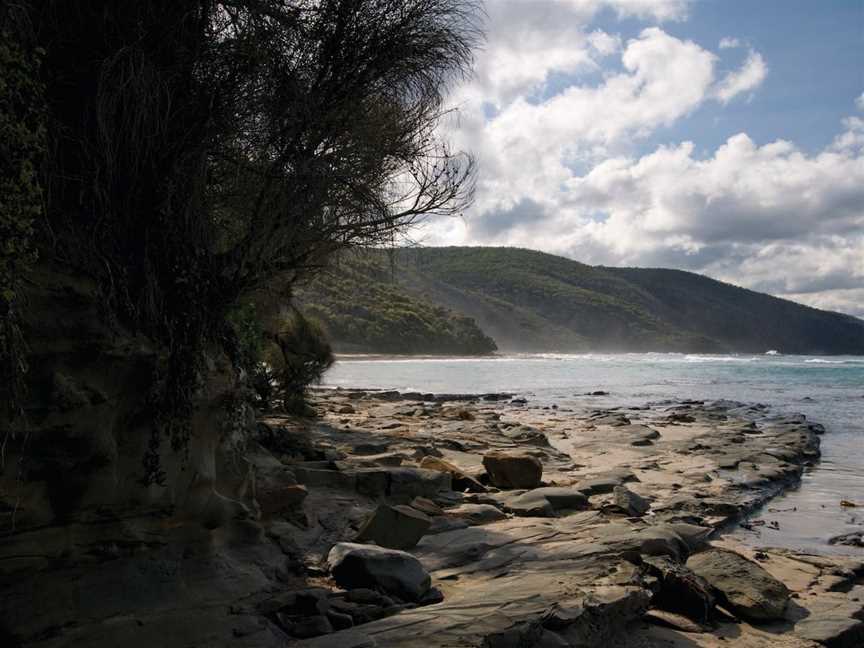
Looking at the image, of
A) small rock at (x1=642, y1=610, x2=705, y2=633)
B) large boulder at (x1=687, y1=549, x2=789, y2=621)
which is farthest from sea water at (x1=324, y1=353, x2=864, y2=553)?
small rock at (x1=642, y1=610, x2=705, y2=633)

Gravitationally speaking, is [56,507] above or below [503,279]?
below

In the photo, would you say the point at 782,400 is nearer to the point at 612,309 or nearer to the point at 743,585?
the point at 743,585

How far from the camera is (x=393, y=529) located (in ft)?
17.5

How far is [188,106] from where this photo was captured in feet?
14.6

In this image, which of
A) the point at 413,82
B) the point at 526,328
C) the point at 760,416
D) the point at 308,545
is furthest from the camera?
the point at 526,328

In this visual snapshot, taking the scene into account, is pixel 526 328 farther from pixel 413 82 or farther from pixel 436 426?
pixel 413 82

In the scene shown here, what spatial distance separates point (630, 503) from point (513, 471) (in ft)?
4.70

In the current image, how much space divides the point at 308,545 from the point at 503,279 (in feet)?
352

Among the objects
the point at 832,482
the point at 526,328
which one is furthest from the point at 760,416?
the point at 526,328

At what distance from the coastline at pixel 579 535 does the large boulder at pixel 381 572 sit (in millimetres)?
228

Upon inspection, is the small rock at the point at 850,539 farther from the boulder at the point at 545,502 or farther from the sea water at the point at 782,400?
the boulder at the point at 545,502

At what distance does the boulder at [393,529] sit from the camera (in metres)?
5.29

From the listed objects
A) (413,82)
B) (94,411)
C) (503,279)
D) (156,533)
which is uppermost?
(503,279)

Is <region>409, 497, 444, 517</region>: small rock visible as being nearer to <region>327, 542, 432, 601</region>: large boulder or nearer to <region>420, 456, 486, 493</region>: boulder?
<region>420, 456, 486, 493</region>: boulder
